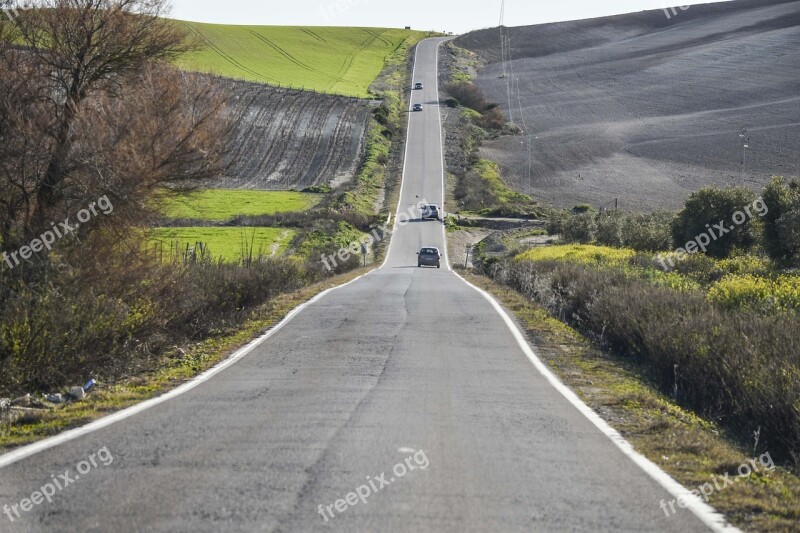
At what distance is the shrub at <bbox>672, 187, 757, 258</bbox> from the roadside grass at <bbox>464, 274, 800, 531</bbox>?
23315 millimetres

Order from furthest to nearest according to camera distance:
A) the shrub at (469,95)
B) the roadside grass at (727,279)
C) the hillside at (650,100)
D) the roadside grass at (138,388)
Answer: the shrub at (469,95), the hillside at (650,100), the roadside grass at (727,279), the roadside grass at (138,388)

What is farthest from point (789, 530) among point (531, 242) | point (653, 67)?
point (653, 67)

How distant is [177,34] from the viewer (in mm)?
17500

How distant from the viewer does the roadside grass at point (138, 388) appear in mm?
8716

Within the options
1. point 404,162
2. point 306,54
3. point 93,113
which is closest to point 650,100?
point 404,162

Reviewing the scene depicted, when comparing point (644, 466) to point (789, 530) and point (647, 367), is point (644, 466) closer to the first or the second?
point (789, 530)

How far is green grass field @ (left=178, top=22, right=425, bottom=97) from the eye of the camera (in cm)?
11119

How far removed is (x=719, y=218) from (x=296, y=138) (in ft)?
188

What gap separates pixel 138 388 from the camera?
11.4 metres

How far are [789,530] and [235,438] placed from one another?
15.1 feet

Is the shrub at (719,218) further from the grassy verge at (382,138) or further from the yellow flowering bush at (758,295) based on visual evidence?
the grassy verge at (382,138)

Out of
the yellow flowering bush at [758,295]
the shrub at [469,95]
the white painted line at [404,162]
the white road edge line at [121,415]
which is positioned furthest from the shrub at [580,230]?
the shrub at [469,95]

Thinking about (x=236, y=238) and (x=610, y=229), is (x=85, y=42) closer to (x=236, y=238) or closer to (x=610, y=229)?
(x=236, y=238)

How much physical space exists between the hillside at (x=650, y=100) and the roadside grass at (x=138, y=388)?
55395mm
